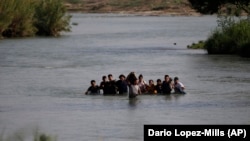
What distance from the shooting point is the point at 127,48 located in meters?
72.9

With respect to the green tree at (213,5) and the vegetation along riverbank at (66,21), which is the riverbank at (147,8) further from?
the green tree at (213,5)

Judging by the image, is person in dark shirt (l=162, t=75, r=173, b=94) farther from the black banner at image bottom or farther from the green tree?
the green tree

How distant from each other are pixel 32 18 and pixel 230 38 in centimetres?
3745

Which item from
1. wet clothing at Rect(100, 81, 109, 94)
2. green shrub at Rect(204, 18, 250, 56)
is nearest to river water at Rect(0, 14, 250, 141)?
wet clothing at Rect(100, 81, 109, 94)

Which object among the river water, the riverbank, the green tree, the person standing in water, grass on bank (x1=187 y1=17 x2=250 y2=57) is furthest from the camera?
the riverbank

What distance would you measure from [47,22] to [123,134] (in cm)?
6707

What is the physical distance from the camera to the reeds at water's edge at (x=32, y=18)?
87.0 meters

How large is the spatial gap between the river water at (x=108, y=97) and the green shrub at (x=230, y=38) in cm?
138

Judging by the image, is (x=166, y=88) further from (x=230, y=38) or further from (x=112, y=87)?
(x=230, y=38)

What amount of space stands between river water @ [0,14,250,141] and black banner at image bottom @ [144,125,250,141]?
7.98 metres

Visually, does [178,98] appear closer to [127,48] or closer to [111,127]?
[111,127]

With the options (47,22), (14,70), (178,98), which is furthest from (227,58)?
(47,22)

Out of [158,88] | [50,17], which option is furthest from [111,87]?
[50,17]

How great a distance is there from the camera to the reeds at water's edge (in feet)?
285
